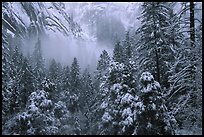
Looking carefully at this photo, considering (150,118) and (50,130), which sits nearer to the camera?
(150,118)

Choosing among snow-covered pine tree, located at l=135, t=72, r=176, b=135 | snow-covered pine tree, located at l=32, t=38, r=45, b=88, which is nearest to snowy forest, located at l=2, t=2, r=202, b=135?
snow-covered pine tree, located at l=135, t=72, r=176, b=135

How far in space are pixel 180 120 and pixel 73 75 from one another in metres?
→ 34.6

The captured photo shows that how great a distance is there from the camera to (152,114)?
16.5 meters

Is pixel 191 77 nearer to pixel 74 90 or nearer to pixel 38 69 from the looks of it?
pixel 74 90

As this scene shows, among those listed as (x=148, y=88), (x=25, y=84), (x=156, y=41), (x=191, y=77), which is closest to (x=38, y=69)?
(x=25, y=84)

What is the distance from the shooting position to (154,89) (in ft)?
55.1

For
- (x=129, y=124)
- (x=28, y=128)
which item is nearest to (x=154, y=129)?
(x=129, y=124)

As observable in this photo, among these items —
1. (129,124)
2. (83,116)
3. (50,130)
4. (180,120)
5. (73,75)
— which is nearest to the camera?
(129,124)

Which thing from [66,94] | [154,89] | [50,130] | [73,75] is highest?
[73,75]

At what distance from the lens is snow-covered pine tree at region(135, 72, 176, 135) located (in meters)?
16.3

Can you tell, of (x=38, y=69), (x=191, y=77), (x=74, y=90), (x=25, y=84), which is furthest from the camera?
(x=38, y=69)

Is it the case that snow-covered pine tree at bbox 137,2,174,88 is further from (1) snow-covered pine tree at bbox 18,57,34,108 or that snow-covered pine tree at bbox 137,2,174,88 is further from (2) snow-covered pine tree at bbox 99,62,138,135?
(1) snow-covered pine tree at bbox 18,57,34,108

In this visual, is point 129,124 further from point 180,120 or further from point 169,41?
point 169,41

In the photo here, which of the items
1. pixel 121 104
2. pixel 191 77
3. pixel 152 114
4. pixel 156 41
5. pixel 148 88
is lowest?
pixel 152 114
